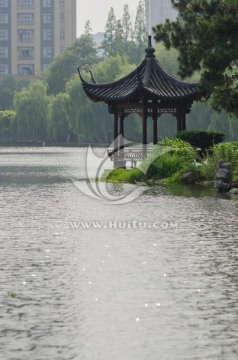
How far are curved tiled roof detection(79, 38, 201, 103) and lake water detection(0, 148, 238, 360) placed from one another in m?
20.1

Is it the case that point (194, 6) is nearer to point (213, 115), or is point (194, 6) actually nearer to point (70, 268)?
point (70, 268)

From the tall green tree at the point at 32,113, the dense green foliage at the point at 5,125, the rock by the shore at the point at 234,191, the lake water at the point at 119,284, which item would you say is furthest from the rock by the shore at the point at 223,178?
the dense green foliage at the point at 5,125

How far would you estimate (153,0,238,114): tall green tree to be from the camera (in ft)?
109

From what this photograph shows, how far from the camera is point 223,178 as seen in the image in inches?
1251

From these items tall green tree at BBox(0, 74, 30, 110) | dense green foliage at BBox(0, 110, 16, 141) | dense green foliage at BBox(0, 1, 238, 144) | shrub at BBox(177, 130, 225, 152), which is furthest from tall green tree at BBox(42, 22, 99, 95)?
shrub at BBox(177, 130, 225, 152)

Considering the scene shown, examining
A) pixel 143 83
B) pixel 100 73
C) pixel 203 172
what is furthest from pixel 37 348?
pixel 100 73

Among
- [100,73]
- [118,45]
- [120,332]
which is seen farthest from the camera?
[118,45]

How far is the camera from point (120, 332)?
9562 mm

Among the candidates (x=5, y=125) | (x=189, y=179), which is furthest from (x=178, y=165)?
(x=5, y=125)

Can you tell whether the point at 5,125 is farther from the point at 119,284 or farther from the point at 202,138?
the point at 119,284

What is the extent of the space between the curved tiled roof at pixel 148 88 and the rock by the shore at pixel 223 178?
11.4 metres

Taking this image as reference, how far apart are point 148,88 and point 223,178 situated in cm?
1232

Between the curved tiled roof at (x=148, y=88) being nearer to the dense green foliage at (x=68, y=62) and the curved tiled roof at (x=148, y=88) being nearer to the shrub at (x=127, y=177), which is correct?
the shrub at (x=127, y=177)

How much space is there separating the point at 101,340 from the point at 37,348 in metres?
0.63
